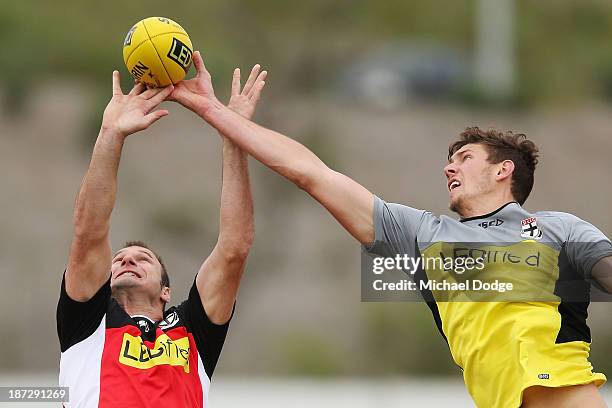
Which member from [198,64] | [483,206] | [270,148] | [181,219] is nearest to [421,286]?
[483,206]

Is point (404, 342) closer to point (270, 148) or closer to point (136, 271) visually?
point (136, 271)

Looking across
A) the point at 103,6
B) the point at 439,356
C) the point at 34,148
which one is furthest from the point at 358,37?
the point at 439,356

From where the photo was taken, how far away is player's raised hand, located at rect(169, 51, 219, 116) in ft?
20.9

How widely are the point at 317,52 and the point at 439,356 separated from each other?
1803 centimetres

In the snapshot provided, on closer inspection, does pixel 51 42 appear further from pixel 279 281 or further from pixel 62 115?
pixel 279 281

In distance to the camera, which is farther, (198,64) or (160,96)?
(198,64)

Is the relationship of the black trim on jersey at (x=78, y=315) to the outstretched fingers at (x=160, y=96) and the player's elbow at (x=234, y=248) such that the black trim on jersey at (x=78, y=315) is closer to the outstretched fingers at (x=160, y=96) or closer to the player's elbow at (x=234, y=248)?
the player's elbow at (x=234, y=248)

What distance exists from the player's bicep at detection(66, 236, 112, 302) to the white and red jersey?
0.16ft

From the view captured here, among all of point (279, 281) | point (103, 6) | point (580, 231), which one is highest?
point (103, 6)

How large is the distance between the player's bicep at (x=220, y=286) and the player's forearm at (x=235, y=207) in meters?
0.05

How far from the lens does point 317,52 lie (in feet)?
117

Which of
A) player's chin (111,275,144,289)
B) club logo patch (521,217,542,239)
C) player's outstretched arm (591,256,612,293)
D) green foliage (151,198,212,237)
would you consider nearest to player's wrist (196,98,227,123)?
player's chin (111,275,144,289)

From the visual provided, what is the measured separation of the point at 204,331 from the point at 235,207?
0.74 metres

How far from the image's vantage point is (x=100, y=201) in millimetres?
6113
